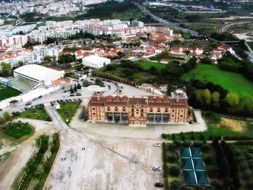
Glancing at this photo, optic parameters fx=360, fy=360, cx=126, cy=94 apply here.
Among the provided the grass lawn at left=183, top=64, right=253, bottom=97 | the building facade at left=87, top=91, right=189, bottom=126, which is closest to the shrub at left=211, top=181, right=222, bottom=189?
the building facade at left=87, top=91, right=189, bottom=126

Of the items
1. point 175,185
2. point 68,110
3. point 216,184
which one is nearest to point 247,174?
point 216,184

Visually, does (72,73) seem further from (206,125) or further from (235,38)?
(235,38)

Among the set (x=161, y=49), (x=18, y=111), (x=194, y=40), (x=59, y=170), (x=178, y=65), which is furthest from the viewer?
(x=194, y=40)

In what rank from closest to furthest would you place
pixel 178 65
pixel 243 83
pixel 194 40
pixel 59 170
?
pixel 59 170 → pixel 243 83 → pixel 178 65 → pixel 194 40

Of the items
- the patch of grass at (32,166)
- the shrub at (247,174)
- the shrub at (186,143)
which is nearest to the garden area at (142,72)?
the shrub at (186,143)

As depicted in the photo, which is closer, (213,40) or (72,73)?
(72,73)

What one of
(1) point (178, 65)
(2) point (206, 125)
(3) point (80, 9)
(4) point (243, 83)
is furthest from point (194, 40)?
(3) point (80, 9)
